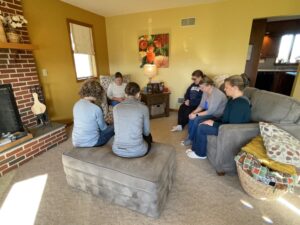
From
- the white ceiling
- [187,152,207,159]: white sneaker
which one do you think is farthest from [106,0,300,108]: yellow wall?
[187,152,207,159]: white sneaker

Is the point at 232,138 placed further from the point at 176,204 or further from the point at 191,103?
the point at 191,103

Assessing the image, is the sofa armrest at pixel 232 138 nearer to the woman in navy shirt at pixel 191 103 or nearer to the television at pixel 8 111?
the woman in navy shirt at pixel 191 103

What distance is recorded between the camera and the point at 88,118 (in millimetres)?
1535

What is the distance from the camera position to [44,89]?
286 centimetres

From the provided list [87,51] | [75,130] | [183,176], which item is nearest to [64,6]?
[87,51]

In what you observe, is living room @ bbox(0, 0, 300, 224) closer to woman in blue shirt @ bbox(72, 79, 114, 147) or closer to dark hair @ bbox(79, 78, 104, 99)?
woman in blue shirt @ bbox(72, 79, 114, 147)

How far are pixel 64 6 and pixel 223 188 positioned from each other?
3928 millimetres

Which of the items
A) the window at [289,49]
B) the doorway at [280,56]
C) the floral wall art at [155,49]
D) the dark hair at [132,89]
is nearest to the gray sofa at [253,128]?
the dark hair at [132,89]

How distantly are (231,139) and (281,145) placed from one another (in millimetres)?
410

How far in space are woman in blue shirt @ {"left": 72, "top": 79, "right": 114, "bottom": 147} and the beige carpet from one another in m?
0.54

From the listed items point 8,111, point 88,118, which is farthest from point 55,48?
point 88,118

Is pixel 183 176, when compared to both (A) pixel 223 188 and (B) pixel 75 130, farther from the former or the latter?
(B) pixel 75 130

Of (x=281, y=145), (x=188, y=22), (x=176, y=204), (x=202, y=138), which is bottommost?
(x=176, y=204)

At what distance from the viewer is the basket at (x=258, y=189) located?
4.49 ft
